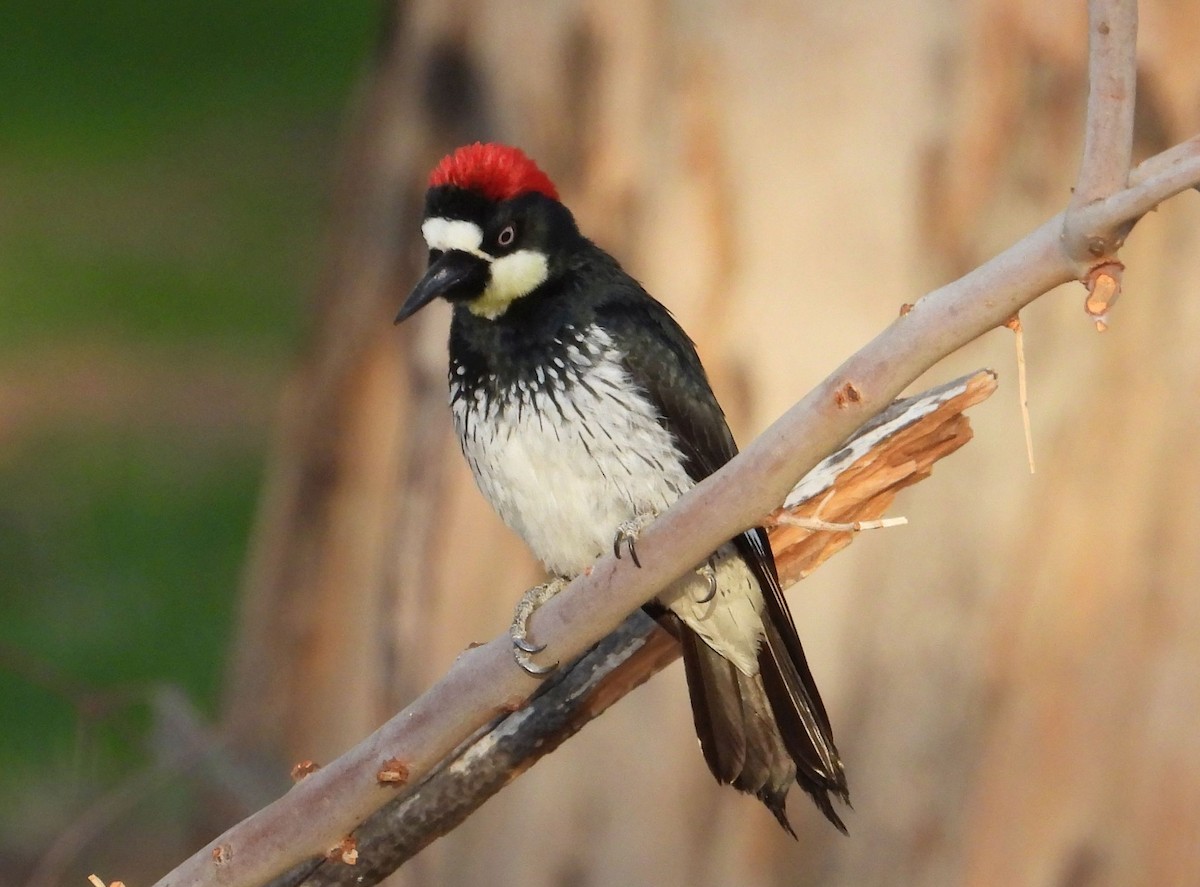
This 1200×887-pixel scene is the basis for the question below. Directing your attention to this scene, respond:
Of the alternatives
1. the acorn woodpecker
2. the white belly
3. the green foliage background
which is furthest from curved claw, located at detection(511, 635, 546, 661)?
the green foliage background

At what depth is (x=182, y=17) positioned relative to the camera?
5.44m

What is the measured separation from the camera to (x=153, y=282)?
217 inches

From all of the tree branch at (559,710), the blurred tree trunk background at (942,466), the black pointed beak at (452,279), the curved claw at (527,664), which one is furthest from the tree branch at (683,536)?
the blurred tree trunk background at (942,466)

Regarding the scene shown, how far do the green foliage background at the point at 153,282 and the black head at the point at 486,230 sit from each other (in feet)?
11.5

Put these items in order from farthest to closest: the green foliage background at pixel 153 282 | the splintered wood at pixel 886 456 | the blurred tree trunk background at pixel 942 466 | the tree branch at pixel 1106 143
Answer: the green foliage background at pixel 153 282, the blurred tree trunk background at pixel 942 466, the splintered wood at pixel 886 456, the tree branch at pixel 1106 143

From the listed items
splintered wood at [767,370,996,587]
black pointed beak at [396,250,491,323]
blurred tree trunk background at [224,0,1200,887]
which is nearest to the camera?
Answer: splintered wood at [767,370,996,587]

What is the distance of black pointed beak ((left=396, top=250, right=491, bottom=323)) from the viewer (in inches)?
68.2

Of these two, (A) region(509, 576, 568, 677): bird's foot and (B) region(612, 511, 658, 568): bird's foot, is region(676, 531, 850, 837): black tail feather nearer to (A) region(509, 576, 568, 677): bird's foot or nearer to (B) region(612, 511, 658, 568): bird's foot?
(B) region(612, 511, 658, 568): bird's foot

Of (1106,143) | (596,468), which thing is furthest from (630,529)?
(1106,143)

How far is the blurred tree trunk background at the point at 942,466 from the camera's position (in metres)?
2.46

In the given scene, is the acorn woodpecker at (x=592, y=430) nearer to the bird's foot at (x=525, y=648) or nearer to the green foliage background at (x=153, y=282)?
the bird's foot at (x=525, y=648)

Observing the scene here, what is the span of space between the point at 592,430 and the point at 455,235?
31 cm

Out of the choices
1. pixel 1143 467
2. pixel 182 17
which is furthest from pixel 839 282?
pixel 182 17

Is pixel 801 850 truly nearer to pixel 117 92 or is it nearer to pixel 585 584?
pixel 585 584
